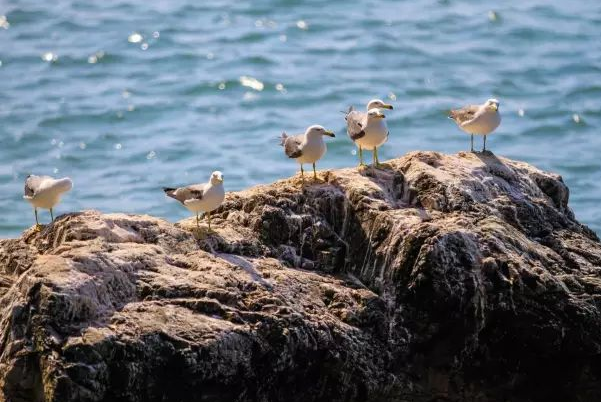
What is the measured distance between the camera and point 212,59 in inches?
1079

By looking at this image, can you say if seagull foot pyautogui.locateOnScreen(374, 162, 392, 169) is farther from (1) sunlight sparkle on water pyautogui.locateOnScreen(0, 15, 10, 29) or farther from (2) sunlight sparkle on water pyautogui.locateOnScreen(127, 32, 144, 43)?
(1) sunlight sparkle on water pyautogui.locateOnScreen(0, 15, 10, 29)

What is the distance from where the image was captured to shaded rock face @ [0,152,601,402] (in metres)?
10.1

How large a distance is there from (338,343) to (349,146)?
1269 centimetres

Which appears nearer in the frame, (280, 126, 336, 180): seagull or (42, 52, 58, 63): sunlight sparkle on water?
(280, 126, 336, 180): seagull

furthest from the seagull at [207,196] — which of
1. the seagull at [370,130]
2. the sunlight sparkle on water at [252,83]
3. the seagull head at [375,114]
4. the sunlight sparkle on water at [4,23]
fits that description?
the sunlight sparkle on water at [4,23]

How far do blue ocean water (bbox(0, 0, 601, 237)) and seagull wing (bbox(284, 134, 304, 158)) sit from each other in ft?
26.3

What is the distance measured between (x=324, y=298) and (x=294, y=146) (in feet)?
7.02

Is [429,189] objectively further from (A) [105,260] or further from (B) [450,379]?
(A) [105,260]

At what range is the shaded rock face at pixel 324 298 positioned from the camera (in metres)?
10.1

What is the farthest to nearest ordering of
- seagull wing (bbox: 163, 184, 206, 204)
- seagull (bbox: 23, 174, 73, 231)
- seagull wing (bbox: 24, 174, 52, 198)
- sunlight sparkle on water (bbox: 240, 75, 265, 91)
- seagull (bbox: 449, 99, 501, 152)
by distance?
1. sunlight sparkle on water (bbox: 240, 75, 265, 91)
2. seagull (bbox: 449, 99, 501, 152)
3. seagull wing (bbox: 24, 174, 52, 198)
4. seagull (bbox: 23, 174, 73, 231)
5. seagull wing (bbox: 163, 184, 206, 204)

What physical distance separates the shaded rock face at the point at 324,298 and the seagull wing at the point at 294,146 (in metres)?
0.54

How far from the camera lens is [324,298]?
36.9 ft

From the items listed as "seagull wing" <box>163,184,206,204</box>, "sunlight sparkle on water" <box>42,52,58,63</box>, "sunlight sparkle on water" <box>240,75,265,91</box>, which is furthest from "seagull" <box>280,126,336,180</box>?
"sunlight sparkle on water" <box>42,52,58,63</box>

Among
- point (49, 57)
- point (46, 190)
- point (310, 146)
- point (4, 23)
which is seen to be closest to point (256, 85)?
point (49, 57)
